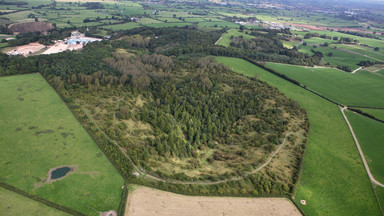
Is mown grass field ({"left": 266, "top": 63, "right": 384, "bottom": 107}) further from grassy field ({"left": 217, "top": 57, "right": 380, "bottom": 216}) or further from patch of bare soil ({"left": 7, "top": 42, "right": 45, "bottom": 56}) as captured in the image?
patch of bare soil ({"left": 7, "top": 42, "right": 45, "bottom": 56})

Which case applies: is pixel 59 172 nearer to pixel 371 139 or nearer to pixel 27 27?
pixel 371 139

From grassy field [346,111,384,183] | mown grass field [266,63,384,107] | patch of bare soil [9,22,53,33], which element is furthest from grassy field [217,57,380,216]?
patch of bare soil [9,22,53,33]

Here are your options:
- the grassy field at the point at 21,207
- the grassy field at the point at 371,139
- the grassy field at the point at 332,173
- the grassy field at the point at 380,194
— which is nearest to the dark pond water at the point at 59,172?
the grassy field at the point at 21,207

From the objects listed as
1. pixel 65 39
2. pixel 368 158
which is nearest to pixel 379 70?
pixel 368 158

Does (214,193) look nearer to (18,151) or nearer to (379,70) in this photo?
(18,151)

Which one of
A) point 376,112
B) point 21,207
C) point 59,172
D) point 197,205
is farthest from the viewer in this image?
point 376,112

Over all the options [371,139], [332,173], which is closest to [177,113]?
[332,173]
